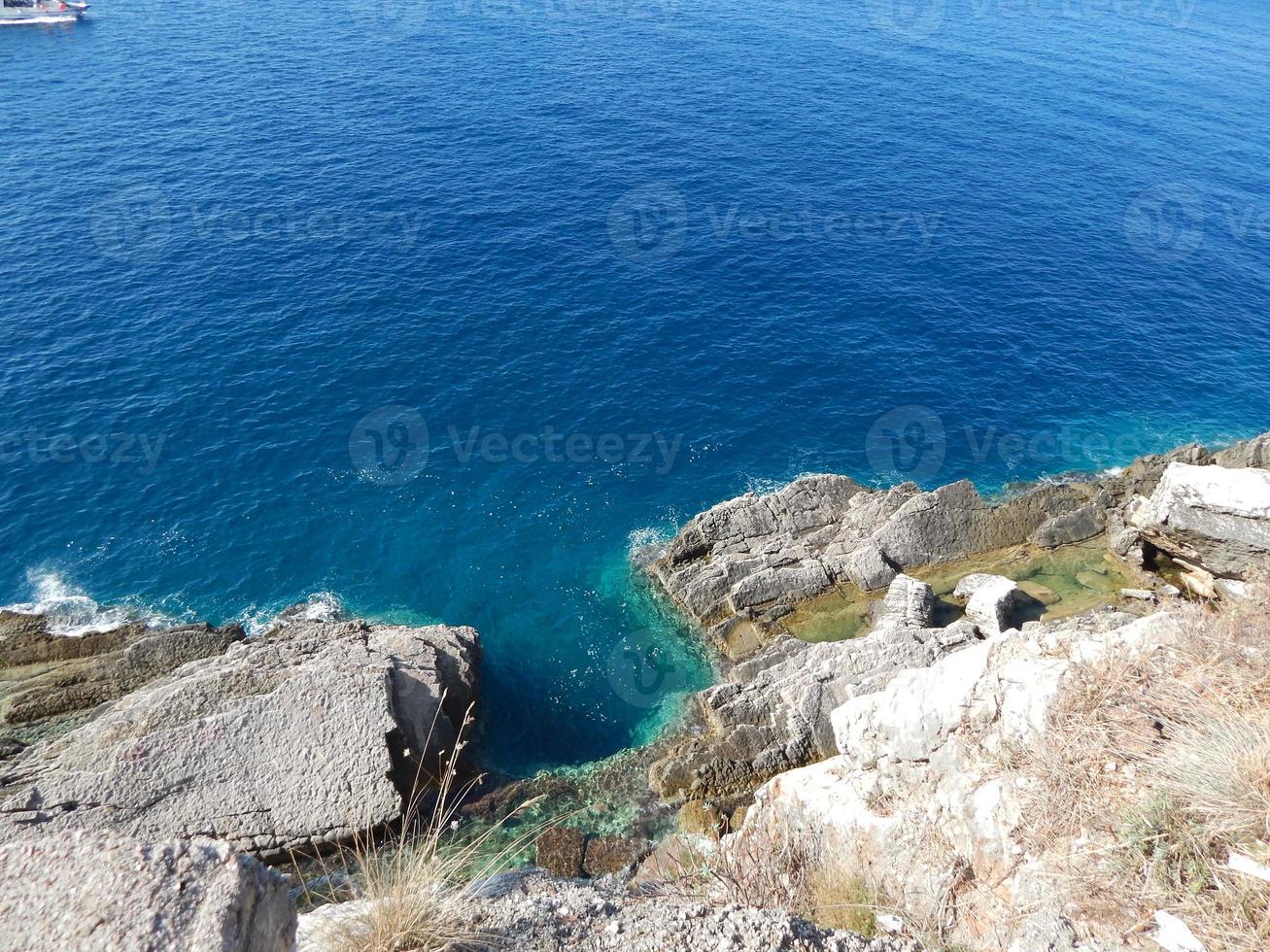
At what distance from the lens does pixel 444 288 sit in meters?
51.9

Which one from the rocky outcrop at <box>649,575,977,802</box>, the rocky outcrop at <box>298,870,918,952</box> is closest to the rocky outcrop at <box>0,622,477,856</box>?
the rocky outcrop at <box>649,575,977,802</box>

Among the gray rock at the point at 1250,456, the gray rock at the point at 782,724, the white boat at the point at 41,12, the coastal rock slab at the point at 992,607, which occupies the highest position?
the white boat at the point at 41,12

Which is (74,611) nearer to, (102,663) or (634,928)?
(102,663)

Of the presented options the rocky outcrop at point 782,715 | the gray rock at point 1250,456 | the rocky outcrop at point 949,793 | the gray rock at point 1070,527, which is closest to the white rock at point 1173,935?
the rocky outcrop at point 949,793

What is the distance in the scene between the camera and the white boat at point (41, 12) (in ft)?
299

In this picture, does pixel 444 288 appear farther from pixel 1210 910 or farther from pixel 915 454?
pixel 1210 910

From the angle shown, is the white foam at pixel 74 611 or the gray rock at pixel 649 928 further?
the white foam at pixel 74 611

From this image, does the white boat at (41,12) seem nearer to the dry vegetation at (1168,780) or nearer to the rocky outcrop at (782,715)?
the rocky outcrop at (782,715)

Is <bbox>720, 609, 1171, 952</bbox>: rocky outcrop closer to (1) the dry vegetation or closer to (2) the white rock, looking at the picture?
(1) the dry vegetation

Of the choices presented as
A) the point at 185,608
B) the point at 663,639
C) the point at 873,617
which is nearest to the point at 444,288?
the point at 185,608

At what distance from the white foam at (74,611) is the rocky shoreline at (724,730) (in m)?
0.81

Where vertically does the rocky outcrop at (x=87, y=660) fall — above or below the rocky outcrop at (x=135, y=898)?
below

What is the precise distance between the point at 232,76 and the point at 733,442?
66302 millimetres

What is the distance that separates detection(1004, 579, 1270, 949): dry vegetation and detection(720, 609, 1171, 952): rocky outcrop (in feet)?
2.03
